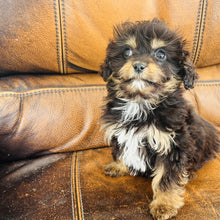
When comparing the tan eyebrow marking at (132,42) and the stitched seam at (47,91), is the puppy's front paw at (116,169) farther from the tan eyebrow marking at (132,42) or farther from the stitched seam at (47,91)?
the tan eyebrow marking at (132,42)

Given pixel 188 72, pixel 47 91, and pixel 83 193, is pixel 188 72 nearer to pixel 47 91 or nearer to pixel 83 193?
pixel 83 193

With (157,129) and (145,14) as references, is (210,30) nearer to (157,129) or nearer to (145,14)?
(145,14)

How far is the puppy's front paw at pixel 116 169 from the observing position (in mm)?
2174

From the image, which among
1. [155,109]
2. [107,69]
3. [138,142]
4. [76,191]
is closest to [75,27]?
[107,69]

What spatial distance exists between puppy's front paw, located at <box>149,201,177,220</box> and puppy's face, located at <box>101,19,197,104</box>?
80 cm

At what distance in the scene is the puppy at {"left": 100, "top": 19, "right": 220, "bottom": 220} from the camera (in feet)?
5.92

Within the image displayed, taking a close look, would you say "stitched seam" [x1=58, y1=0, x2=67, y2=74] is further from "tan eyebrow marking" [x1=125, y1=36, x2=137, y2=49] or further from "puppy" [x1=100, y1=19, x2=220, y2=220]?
"tan eyebrow marking" [x1=125, y1=36, x2=137, y2=49]

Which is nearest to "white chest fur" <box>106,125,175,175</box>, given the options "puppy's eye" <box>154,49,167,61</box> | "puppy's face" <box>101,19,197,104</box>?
"puppy's face" <box>101,19,197,104</box>

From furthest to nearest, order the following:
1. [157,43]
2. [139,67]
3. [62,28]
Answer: [62,28] → [157,43] → [139,67]

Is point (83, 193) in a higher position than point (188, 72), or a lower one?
lower

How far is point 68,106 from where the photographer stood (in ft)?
8.30

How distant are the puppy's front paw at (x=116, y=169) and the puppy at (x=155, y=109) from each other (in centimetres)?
19

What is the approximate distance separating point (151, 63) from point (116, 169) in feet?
3.38

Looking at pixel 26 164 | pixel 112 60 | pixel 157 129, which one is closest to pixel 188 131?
pixel 157 129
